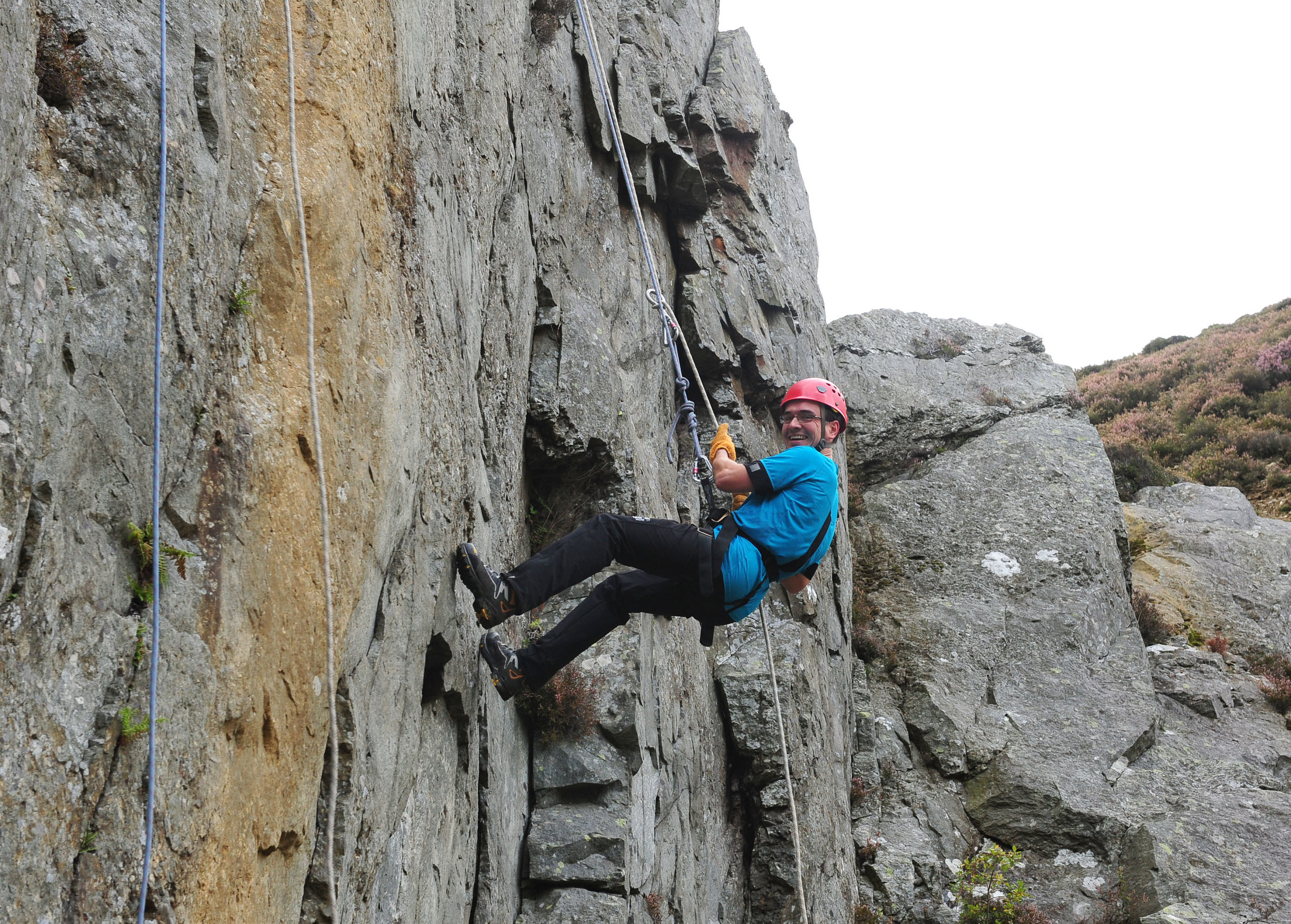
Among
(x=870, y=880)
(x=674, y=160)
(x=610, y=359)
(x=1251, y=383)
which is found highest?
(x=1251, y=383)

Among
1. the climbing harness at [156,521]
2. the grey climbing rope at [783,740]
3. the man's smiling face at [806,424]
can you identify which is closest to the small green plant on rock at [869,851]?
the grey climbing rope at [783,740]

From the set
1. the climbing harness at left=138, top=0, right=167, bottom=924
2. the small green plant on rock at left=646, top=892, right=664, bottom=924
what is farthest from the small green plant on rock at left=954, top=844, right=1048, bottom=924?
the climbing harness at left=138, top=0, right=167, bottom=924

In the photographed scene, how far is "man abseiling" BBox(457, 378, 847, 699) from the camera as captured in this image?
20.2 feet

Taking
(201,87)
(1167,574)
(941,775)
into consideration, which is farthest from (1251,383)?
(201,87)

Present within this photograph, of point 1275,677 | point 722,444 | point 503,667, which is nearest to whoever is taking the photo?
point 503,667

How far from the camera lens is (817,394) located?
828 cm

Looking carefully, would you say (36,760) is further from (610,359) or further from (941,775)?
(941,775)

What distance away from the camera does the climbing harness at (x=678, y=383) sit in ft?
25.5

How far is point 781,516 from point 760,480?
1.05ft

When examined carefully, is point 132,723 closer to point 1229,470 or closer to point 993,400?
point 993,400

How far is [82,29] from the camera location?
11.9 ft

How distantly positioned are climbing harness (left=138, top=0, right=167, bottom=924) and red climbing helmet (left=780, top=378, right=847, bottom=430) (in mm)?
5480

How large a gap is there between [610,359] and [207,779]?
19.8 feet

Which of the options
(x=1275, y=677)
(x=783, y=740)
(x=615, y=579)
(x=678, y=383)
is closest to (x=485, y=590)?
(x=615, y=579)
